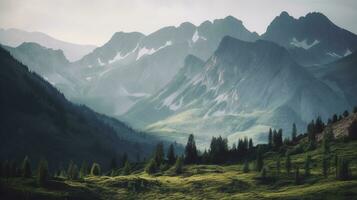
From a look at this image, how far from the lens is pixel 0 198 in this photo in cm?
19850

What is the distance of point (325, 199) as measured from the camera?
199875 millimetres

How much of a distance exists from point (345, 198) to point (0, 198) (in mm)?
118892

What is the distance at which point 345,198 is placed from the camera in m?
197

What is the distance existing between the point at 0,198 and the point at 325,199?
11276 centimetres

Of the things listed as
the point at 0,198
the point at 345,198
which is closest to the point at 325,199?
the point at 345,198

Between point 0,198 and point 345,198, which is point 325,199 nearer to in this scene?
point 345,198

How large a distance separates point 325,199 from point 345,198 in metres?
6.82
